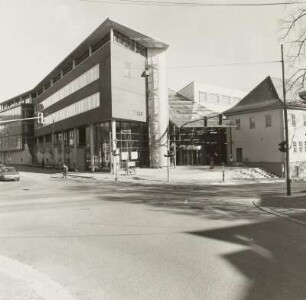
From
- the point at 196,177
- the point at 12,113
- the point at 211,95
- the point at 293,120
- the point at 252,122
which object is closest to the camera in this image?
the point at 196,177

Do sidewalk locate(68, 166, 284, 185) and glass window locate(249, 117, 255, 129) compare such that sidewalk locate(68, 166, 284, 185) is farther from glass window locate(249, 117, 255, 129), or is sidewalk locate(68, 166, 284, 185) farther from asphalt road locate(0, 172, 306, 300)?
asphalt road locate(0, 172, 306, 300)

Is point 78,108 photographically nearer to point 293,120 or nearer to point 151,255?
point 293,120

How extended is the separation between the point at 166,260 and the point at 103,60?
37.4 metres

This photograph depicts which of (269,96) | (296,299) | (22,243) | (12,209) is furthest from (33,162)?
(296,299)

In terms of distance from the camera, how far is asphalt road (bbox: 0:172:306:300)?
706 centimetres

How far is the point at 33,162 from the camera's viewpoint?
249 feet

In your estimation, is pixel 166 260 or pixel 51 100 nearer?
pixel 166 260

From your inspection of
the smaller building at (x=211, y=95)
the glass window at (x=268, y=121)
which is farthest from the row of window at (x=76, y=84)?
the glass window at (x=268, y=121)

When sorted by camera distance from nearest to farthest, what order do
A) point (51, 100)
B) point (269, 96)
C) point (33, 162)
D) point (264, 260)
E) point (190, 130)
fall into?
point (264, 260), point (269, 96), point (190, 130), point (51, 100), point (33, 162)

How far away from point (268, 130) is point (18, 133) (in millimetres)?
52773

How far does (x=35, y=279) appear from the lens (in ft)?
25.1

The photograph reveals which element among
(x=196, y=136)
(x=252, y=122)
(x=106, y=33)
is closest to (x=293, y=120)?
(x=252, y=122)

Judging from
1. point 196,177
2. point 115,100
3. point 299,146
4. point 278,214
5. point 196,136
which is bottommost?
point 278,214

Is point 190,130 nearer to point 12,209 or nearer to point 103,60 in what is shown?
point 103,60
